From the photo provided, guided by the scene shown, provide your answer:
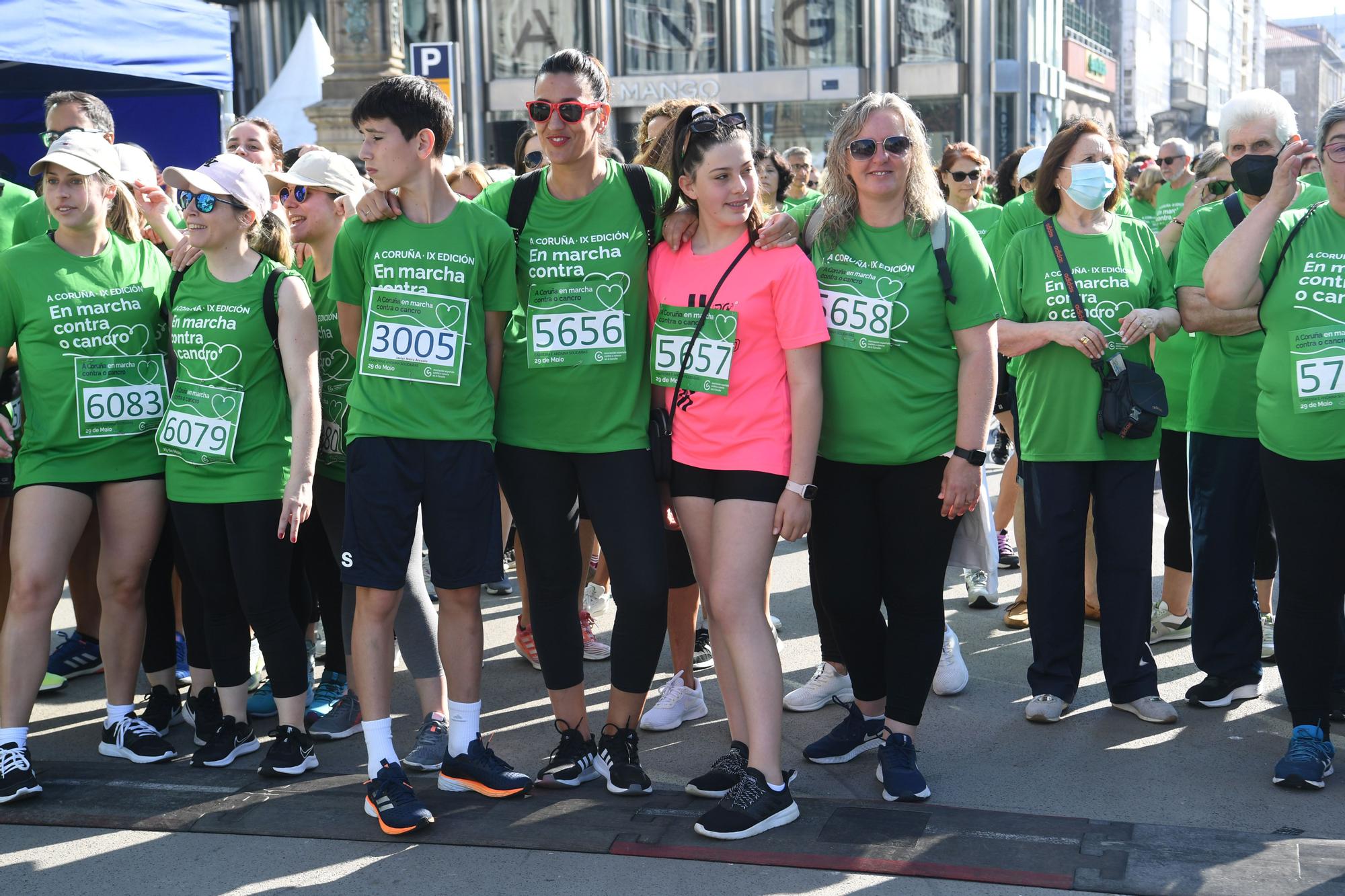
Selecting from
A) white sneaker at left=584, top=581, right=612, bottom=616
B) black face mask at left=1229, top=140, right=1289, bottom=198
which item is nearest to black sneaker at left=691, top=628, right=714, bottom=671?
white sneaker at left=584, top=581, right=612, bottom=616

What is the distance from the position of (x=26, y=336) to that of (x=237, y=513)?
2.87ft

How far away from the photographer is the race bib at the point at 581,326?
3.88 m

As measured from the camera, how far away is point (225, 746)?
4.36 meters

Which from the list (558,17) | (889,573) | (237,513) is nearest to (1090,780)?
(889,573)

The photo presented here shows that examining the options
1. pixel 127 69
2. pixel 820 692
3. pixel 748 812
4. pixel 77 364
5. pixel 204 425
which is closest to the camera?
pixel 748 812

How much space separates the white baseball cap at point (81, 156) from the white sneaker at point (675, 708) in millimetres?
2492

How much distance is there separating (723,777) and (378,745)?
99cm

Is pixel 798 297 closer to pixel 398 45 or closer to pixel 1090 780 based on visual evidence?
pixel 1090 780

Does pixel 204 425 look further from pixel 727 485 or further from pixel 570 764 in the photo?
pixel 727 485

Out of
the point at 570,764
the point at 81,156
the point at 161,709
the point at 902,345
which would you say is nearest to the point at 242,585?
the point at 161,709

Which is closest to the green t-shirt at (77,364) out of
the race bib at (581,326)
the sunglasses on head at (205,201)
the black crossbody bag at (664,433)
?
the sunglasses on head at (205,201)

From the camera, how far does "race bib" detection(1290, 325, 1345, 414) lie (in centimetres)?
378

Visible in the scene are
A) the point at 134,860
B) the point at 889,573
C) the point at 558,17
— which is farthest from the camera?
the point at 558,17

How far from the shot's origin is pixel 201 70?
9953 millimetres
